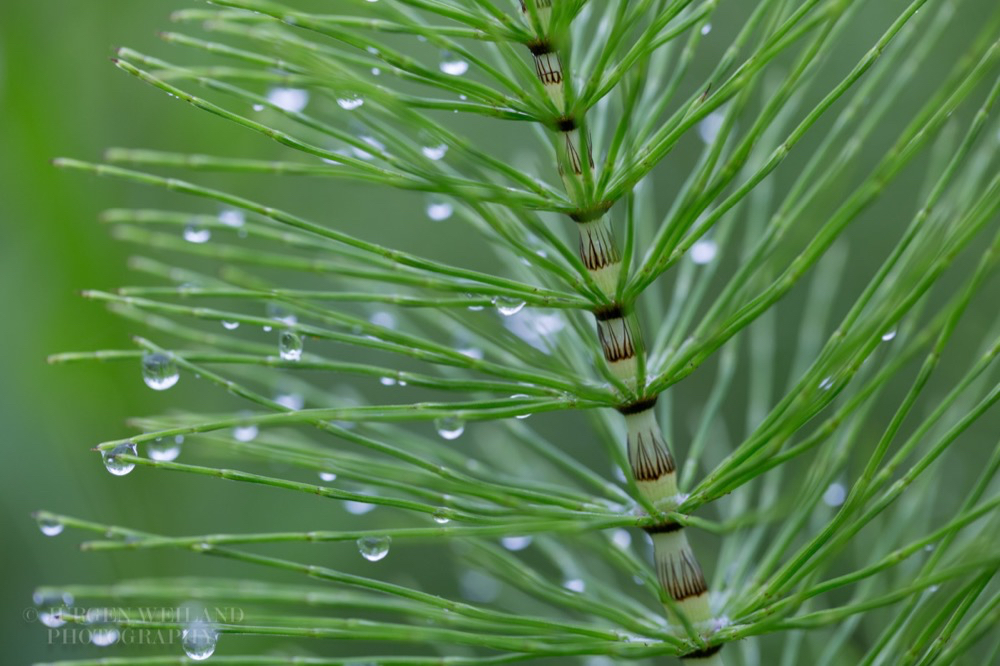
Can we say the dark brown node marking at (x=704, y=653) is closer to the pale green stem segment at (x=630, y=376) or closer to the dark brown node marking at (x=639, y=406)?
the pale green stem segment at (x=630, y=376)

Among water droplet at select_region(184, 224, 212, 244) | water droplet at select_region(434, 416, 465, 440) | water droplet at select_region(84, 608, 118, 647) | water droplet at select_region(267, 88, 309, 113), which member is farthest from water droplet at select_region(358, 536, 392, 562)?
water droplet at select_region(267, 88, 309, 113)

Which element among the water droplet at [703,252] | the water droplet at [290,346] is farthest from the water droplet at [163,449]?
the water droplet at [703,252]

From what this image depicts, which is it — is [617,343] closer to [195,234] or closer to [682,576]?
[682,576]

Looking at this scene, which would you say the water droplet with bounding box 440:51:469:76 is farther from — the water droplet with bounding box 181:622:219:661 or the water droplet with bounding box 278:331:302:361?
the water droplet with bounding box 181:622:219:661

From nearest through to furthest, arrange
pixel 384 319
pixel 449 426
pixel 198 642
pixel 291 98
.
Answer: pixel 198 642
pixel 449 426
pixel 291 98
pixel 384 319

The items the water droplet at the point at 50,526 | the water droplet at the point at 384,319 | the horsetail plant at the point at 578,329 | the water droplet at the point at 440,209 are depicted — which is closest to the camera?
the horsetail plant at the point at 578,329

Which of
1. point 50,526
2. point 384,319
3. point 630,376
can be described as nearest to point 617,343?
point 630,376
